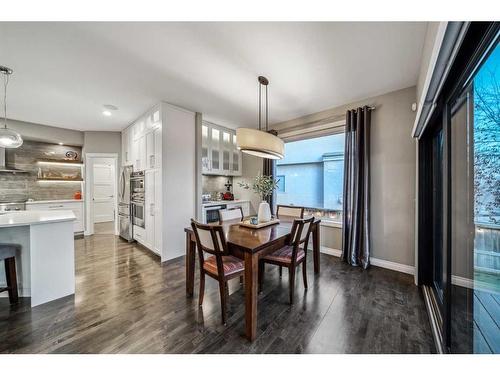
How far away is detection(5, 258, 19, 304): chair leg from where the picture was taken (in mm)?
1933

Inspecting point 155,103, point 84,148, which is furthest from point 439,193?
point 84,148

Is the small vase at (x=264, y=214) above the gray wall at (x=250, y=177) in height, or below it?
below

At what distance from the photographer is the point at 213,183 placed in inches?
187

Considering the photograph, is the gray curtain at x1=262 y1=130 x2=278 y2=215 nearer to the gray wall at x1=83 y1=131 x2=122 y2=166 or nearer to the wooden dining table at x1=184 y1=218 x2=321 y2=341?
the wooden dining table at x1=184 y1=218 x2=321 y2=341

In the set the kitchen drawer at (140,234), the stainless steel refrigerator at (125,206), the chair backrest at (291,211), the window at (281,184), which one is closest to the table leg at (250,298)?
the chair backrest at (291,211)

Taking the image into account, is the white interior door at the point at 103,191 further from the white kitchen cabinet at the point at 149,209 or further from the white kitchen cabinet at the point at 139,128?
the white kitchen cabinet at the point at 149,209

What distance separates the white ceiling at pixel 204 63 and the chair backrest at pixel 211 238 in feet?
5.63

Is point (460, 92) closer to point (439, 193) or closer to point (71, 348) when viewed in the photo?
point (439, 193)

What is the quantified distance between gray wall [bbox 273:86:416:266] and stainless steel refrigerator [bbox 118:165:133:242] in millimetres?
4626

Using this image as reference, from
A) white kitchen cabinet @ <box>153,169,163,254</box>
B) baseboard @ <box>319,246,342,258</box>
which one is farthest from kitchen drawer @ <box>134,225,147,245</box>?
baseboard @ <box>319,246,342,258</box>

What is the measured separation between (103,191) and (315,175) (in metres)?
7.06

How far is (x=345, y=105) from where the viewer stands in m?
3.14

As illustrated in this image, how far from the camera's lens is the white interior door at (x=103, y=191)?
21.2ft

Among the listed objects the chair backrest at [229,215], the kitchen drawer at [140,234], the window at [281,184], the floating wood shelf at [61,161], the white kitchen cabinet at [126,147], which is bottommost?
the kitchen drawer at [140,234]
